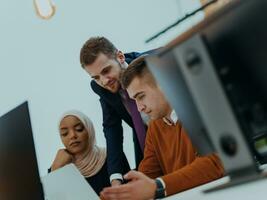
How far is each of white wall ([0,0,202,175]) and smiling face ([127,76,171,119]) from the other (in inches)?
46.8

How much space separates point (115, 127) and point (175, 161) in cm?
62

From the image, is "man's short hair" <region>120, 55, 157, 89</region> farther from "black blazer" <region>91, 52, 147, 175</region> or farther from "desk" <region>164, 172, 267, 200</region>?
"desk" <region>164, 172, 267, 200</region>

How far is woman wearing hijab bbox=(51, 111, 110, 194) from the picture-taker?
7.55 ft

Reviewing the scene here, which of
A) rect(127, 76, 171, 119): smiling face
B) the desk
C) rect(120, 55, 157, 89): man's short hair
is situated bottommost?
the desk

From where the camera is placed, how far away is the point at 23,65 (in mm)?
2953

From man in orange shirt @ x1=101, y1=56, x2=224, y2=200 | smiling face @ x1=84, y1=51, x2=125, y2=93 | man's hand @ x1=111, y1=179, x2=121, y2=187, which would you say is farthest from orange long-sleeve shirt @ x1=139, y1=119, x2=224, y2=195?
smiling face @ x1=84, y1=51, x2=125, y2=93

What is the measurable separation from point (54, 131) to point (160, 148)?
1284 millimetres

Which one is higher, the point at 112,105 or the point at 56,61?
the point at 56,61

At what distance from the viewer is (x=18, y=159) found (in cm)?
120

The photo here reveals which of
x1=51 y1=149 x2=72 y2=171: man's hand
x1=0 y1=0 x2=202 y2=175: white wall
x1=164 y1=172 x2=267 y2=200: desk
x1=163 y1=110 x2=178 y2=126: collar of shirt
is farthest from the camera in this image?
x1=0 y1=0 x2=202 y2=175: white wall

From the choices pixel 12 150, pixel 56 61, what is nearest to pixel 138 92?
pixel 12 150

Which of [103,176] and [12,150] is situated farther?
[103,176]

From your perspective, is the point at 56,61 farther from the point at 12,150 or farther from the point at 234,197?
the point at 234,197

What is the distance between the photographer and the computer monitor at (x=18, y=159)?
3.78ft
